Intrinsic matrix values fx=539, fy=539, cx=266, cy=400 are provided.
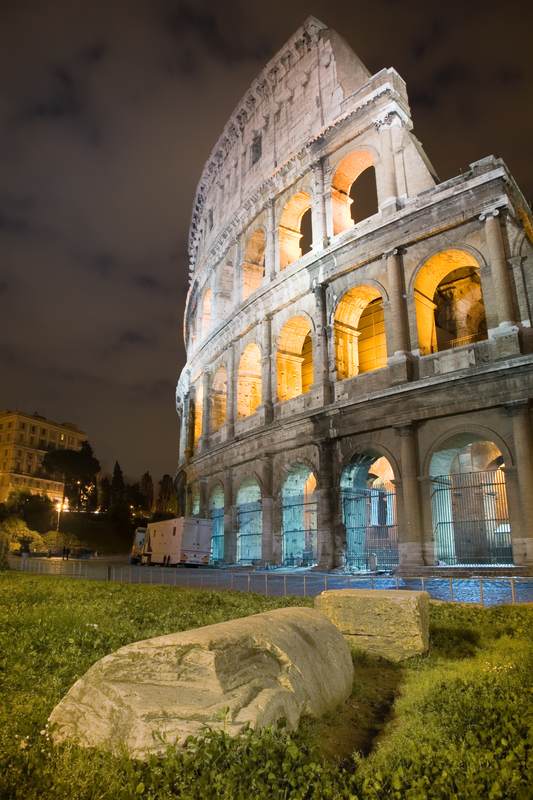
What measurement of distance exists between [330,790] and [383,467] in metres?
26.1

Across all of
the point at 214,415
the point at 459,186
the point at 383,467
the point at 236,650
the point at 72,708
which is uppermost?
the point at 459,186

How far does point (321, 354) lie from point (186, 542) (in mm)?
10989

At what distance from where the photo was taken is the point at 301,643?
4348 millimetres

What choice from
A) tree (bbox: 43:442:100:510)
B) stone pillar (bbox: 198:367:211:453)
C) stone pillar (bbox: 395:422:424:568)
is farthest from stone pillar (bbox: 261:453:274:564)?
tree (bbox: 43:442:100:510)

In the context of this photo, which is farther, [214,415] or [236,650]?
[214,415]

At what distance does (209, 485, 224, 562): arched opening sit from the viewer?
1059 inches

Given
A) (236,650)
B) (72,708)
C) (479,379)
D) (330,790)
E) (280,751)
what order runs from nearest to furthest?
1. (330,790)
2. (280,751)
3. (72,708)
4. (236,650)
5. (479,379)

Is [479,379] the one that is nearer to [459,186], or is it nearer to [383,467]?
[459,186]

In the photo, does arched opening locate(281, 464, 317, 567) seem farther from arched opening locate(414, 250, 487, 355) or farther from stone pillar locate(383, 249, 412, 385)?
arched opening locate(414, 250, 487, 355)

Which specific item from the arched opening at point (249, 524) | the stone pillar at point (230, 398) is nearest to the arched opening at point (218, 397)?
the stone pillar at point (230, 398)

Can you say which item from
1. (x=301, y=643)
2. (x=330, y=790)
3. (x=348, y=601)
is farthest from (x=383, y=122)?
(x=330, y=790)

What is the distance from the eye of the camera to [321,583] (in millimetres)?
14625

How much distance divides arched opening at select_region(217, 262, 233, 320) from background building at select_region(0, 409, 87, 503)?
197 ft

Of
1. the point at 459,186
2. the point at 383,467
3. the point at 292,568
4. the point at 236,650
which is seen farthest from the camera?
the point at 383,467
